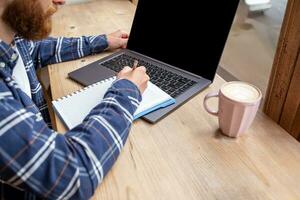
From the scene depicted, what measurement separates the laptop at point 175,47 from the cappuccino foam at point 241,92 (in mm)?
155

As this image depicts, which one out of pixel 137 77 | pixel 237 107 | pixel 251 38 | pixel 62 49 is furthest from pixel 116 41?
pixel 251 38

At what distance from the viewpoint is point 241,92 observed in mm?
613

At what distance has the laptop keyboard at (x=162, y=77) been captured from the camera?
0.79 m

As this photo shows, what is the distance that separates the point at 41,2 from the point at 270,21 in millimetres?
1160

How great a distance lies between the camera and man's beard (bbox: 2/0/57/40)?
1.88 ft

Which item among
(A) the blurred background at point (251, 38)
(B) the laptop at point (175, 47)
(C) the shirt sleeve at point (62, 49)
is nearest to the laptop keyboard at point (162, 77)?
(B) the laptop at point (175, 47)

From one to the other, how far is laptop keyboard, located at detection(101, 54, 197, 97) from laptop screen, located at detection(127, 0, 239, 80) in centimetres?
4

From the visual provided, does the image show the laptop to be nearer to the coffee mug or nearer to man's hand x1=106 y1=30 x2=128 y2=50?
man's hand x1=106 y1=30 x2=128 y2=50

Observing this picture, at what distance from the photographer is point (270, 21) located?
1.45 metres

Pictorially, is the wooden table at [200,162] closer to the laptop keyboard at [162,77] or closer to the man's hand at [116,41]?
the laptop keyboard at [162,77]

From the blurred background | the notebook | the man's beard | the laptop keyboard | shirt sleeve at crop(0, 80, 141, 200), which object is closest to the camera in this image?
shirt sleeve at crop(0, 80, 141, 200)

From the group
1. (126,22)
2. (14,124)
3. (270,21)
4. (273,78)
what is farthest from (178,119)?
(270,21)

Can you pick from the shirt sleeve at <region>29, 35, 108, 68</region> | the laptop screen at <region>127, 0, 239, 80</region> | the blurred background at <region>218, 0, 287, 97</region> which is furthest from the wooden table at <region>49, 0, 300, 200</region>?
the blurred background at <region>218, 0, 287, 97</region>

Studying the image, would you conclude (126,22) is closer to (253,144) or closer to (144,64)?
(144,64)
